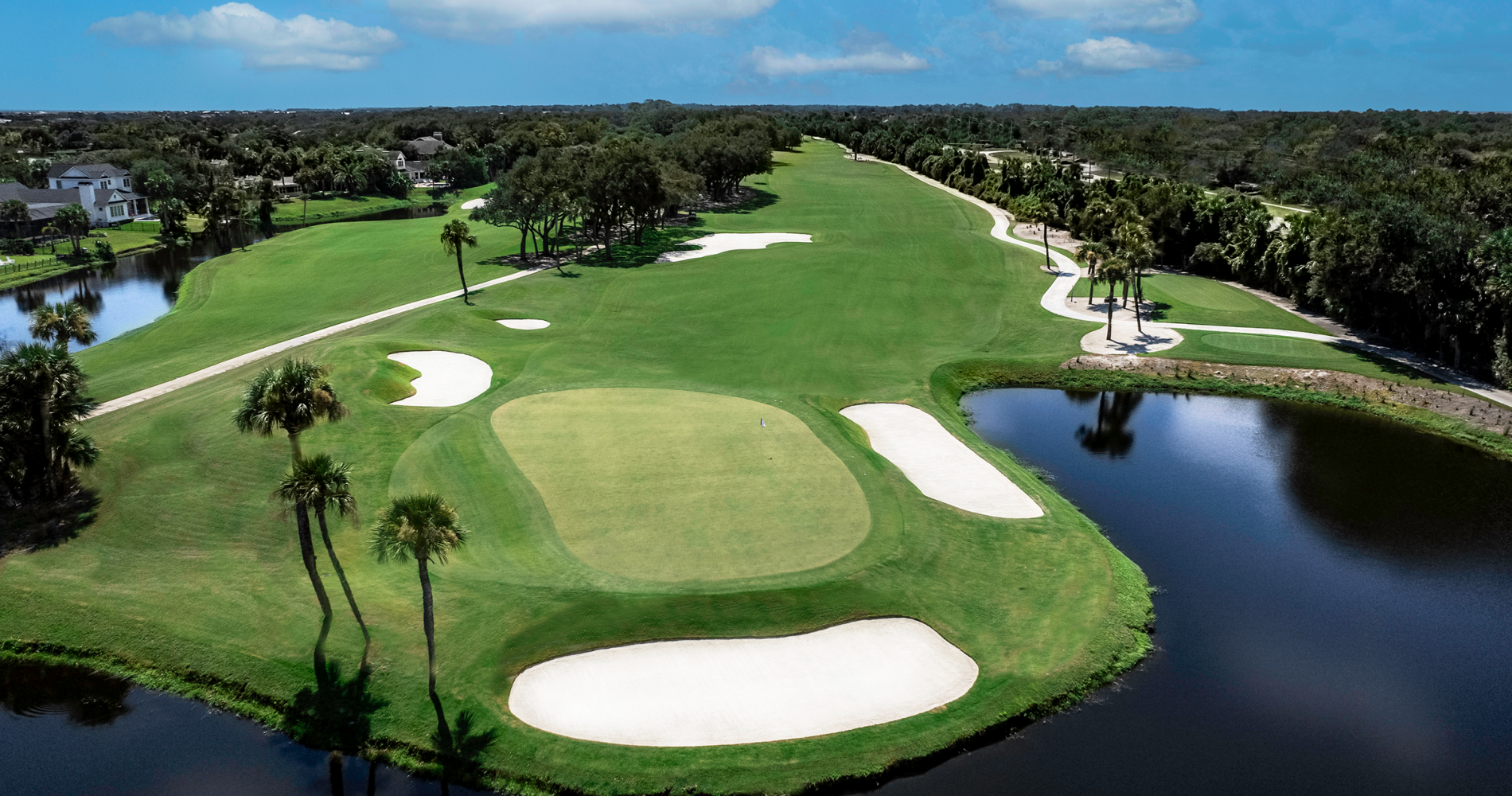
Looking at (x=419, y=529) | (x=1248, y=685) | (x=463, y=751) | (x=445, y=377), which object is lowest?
(x=463, y=751)

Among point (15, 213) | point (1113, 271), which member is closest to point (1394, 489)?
point (1113, 271)

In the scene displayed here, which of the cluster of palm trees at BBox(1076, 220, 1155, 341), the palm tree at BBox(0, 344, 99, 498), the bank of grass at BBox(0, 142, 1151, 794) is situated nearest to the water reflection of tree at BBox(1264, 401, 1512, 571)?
the bank of grass at BBox(0, 142, 1151, 794)

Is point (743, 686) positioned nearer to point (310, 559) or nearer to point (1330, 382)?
point (310, 559)

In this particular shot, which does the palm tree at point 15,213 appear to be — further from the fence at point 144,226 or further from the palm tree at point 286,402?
the palm tree at point 286,402

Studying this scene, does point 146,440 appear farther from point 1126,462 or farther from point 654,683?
point 1126,462

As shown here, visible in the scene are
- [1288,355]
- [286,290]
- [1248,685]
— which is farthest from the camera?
[286,290]

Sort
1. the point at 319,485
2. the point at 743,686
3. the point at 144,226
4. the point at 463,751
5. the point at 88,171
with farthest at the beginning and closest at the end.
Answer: the point at 88,171
the point at 144,226
the point at 743,686
the point at 319,485
the point at 463,751

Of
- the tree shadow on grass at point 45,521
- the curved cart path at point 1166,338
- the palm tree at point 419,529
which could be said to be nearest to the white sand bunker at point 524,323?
the tree shadow on grass at point 45,521
